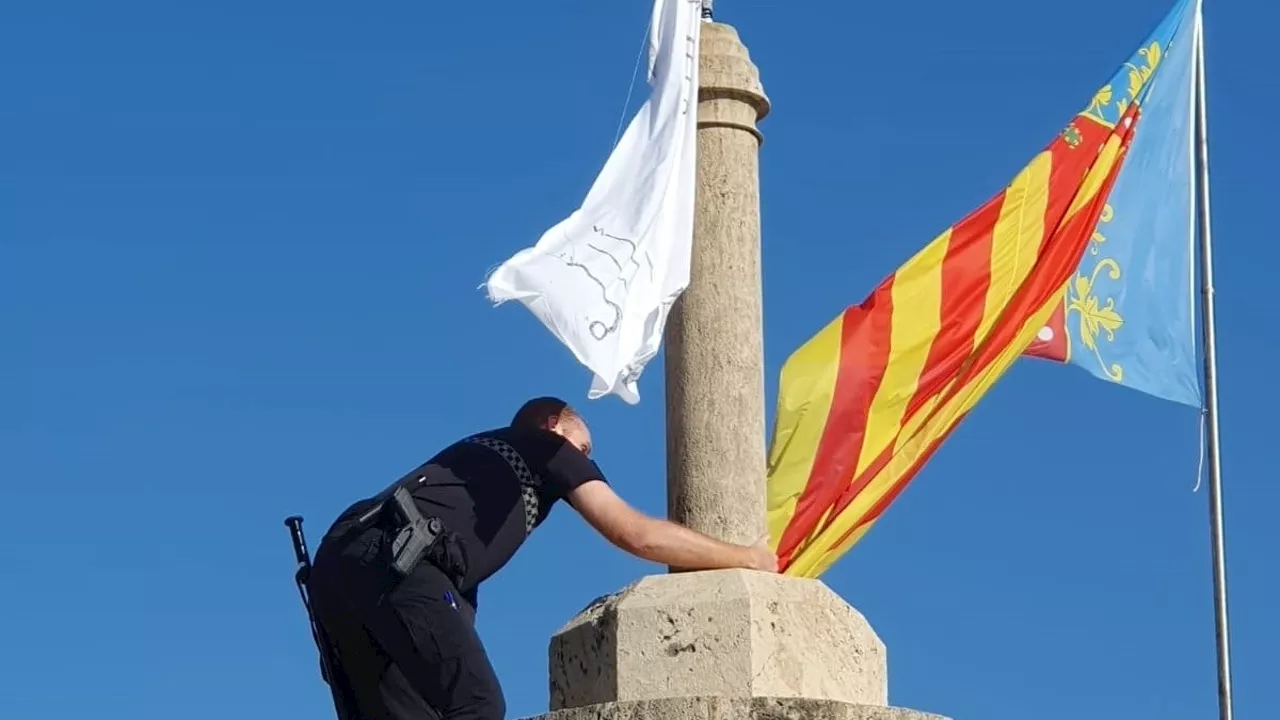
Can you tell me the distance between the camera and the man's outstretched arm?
7477 mm

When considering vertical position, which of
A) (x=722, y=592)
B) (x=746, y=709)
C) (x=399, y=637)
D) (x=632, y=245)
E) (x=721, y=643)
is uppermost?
(x=632, y=245)

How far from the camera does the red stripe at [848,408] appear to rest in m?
10.3

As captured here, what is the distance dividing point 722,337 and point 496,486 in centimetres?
129

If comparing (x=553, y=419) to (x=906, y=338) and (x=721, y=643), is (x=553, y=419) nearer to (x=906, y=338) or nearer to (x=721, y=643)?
(x=721, y=643)

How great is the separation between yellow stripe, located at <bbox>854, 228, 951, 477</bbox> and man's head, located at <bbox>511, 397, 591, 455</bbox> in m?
2.97

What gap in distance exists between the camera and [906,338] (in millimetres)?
10984

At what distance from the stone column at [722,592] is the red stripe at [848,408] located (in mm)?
1935

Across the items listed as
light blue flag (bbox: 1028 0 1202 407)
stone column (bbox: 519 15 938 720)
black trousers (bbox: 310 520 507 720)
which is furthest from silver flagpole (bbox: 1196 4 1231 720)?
black trousers (bbox: 310 520 507 720)

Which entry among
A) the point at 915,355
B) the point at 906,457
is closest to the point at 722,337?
the point at 906,457

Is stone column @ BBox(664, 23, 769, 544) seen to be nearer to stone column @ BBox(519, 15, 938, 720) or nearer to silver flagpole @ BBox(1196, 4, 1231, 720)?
stone column @ BBox(519, 15, 938, 720)

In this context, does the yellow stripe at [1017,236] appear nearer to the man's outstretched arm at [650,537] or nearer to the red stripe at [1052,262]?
the red stripe at [1052,262]

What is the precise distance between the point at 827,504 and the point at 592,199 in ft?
7.71

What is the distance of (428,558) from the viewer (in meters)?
7.26

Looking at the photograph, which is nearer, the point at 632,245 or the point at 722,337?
the point at 632,245
